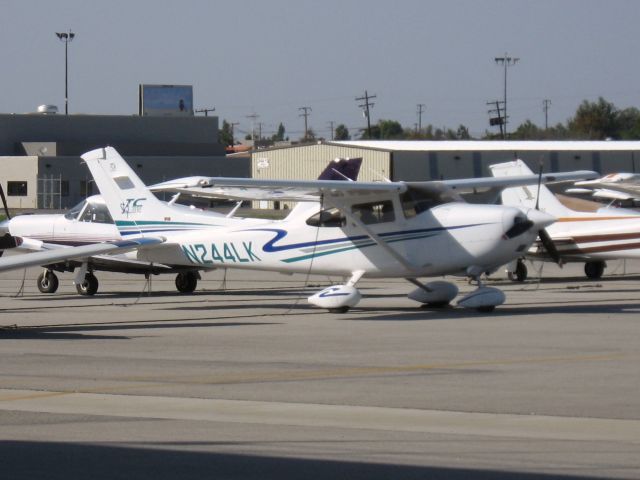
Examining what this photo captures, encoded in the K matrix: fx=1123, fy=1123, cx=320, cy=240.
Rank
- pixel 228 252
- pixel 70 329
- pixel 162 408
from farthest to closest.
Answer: pixel 228 252 < pixel 70 329 < pixel 162 408

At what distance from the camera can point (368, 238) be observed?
19000mm

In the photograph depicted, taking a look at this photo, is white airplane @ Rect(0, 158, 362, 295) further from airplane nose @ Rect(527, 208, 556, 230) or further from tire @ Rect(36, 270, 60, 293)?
airplane nose @ Rect(527, 208, 556, 230)

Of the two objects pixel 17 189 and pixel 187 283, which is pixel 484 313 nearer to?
pixel 187 283

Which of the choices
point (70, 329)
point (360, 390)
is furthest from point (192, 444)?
point (70, 329)

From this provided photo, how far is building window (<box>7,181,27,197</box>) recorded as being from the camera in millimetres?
75875

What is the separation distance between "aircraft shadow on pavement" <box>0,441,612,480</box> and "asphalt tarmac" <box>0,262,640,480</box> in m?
0.02

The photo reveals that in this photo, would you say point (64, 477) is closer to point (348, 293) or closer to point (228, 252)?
point (348, 293)

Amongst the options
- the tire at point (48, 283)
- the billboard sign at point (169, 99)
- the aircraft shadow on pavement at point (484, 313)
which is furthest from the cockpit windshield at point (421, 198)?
the billboard sign at point (169, 99)

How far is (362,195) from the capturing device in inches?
749

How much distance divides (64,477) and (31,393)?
371 cm

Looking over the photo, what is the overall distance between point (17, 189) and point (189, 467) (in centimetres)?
7151

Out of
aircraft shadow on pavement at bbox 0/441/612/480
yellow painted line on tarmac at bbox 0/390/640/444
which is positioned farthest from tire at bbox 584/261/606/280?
aircraft shadow on pavement at bbox 0/441/612/480

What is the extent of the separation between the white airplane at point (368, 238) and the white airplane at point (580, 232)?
5453 mm

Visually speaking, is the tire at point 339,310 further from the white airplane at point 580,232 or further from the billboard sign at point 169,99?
the billboard sign at point 169,99
